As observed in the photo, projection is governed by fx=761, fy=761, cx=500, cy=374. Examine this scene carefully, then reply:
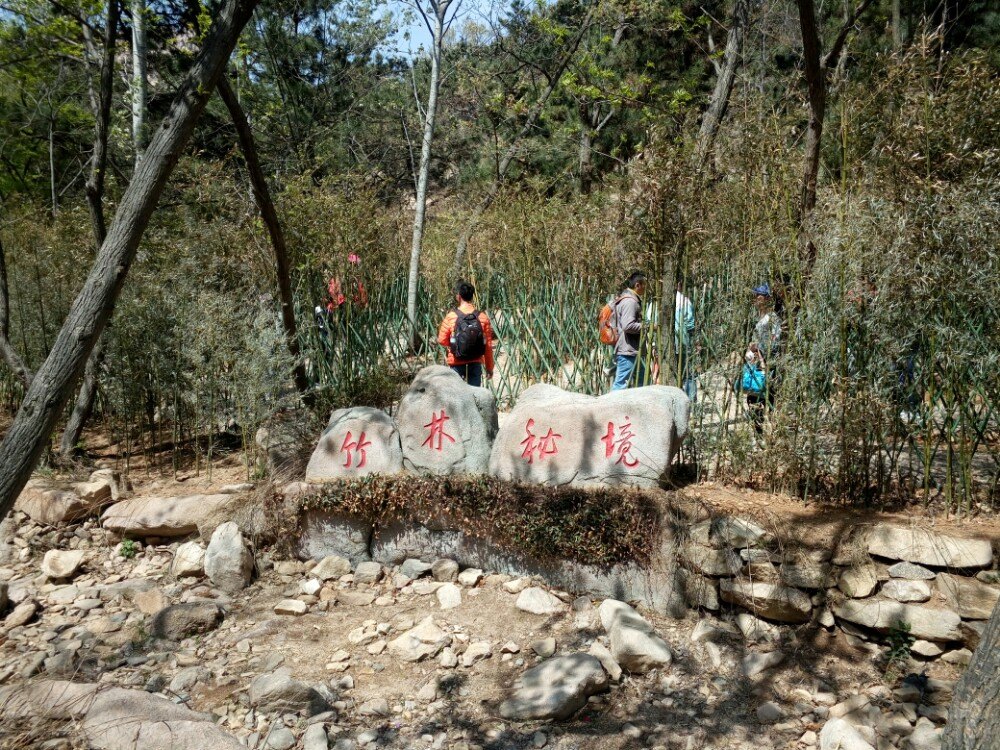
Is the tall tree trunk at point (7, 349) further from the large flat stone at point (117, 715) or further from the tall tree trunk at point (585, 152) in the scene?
the tall tree trunk at point (585, 152)

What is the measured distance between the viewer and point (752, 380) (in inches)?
152

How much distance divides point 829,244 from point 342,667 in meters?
2.72

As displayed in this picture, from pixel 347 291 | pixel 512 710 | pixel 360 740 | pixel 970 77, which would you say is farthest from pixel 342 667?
pixel 970 77

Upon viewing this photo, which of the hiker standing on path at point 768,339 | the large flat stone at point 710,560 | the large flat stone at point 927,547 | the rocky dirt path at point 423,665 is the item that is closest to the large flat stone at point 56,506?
the rocky dirt path at point 423,665

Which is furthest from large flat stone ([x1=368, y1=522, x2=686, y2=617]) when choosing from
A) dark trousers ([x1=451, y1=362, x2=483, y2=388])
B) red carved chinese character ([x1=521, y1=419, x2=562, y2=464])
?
dark trousers ([x1=451, y1=362, x2=483, y2=388])

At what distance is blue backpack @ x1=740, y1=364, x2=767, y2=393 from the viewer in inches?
150

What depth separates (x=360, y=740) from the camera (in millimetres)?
2713

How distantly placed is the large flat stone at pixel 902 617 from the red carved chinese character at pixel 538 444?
54.9 inches

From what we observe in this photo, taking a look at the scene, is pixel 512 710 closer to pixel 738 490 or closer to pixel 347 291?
pixel 738 490

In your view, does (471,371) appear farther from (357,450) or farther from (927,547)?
(927,547)

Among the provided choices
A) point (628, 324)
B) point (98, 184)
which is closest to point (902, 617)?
point (628, 324)

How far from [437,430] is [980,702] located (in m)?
2.69

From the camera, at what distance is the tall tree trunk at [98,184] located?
4.72 metres

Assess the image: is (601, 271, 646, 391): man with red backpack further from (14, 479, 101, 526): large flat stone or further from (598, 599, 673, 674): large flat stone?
(14, 479, 101, 526): large flat stone
